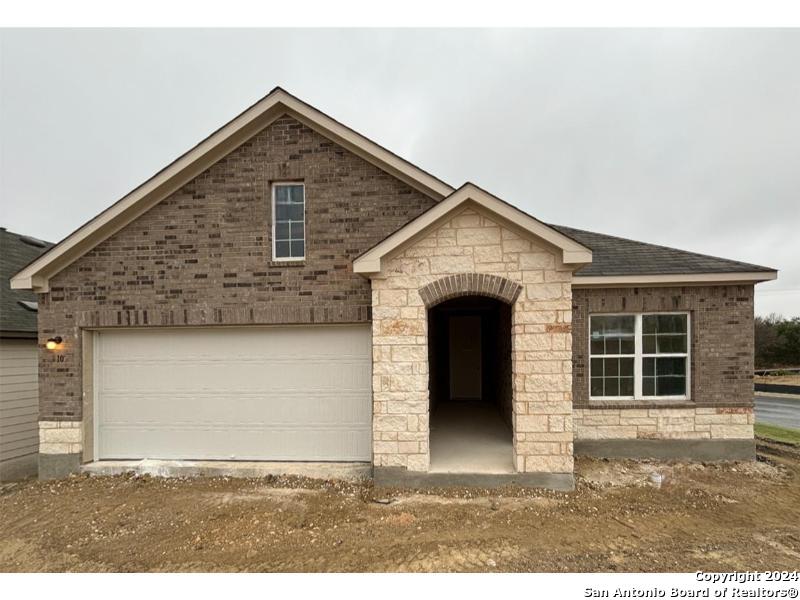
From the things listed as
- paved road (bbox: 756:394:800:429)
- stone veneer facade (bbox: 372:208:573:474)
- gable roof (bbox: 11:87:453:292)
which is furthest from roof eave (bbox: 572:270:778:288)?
paved road (bbox: 756:394:800:429)

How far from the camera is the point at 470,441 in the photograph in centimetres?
709

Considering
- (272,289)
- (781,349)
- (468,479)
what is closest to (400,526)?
(468,479)

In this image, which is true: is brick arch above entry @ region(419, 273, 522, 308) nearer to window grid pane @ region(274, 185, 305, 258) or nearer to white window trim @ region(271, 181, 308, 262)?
white window trim @ region(271, 181, 308, 262)

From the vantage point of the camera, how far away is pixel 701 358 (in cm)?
720

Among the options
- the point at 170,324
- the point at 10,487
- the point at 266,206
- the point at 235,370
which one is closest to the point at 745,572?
→ the point at 235,370

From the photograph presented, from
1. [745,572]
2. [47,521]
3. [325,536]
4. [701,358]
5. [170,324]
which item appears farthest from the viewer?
[701,358]

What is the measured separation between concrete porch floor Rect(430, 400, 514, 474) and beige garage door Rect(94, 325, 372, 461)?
1.42 meters

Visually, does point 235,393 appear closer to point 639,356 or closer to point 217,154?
point 217,154

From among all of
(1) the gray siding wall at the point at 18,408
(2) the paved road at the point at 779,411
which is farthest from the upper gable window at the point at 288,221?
(2) the paved road at the point at 779,411

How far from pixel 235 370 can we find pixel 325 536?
134 inches

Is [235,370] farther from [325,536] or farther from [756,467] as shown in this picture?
[756,467]

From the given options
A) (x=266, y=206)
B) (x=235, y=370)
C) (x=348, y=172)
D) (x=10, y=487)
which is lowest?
(x=10, y=487)

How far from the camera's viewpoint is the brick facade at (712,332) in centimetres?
713

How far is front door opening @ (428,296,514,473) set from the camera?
6.38 metres
